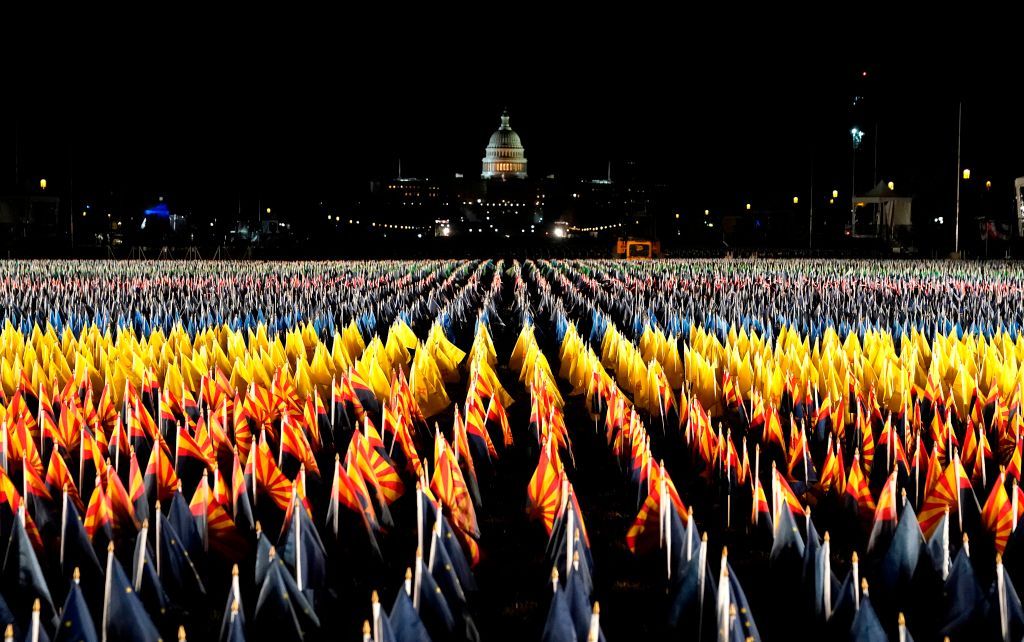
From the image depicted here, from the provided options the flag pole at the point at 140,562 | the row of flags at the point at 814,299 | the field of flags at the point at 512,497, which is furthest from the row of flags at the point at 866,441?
the flag pole at the point at 140,562

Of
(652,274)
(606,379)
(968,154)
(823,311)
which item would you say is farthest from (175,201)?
(606,379)

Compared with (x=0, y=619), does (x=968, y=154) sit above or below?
above

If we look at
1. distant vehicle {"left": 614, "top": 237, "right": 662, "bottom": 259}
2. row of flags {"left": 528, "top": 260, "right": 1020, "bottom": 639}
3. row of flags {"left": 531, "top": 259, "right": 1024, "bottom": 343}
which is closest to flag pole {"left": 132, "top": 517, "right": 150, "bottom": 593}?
row of flags {"left": 528, "top": 260, "right": 1020, "bottom": 639}

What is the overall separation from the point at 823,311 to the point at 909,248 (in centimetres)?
4028

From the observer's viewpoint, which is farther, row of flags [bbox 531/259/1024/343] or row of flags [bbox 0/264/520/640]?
row of flags [bbox 531/259/1024/343]

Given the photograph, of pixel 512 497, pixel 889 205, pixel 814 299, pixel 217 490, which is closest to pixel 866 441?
pixel 512 497

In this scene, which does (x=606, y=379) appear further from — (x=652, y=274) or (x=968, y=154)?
(x=968, y=154)

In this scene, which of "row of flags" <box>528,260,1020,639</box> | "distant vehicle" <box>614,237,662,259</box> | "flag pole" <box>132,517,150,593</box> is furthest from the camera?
"distant vehicle" <box>614,237,662,259</box>

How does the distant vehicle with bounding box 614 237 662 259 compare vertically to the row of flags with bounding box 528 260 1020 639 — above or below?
above

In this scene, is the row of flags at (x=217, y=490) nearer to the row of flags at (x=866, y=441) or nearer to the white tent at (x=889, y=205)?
the row of flags at (x=866, y=441)

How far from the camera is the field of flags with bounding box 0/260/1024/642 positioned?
16.5 ft

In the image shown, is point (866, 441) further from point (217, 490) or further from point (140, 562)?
point (140, 562)

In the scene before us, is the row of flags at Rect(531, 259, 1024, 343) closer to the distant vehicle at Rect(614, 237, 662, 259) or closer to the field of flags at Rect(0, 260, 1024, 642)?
the field of flags at Rect(0, 260, 1024, 642)

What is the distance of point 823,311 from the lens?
65.0 ft
